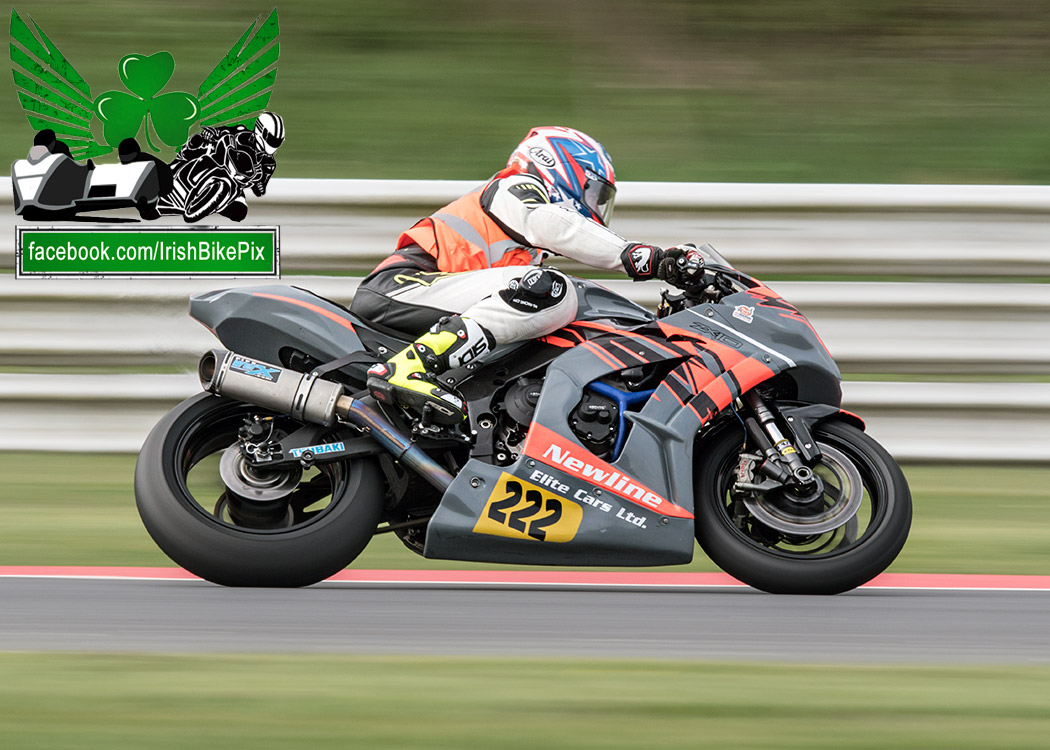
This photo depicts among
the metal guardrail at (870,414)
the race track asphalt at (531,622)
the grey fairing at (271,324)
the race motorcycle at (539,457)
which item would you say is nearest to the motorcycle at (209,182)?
the metal guardrail at (870,414)

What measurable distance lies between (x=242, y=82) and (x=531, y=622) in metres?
4.46

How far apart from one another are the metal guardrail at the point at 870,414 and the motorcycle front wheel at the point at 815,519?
1772 millimetres

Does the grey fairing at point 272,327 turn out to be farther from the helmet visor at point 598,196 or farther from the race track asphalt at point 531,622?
the helmet visor at point 598,196

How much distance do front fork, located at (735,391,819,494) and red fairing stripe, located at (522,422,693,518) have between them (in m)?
0.26

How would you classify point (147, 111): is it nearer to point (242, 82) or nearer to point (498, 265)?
point (242, 82)

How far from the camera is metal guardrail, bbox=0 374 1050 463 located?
645cm

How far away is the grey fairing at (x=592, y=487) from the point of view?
4.59m

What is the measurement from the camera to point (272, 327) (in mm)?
4805

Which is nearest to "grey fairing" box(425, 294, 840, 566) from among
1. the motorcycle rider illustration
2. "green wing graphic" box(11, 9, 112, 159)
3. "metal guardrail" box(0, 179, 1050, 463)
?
"metal guardrail" box(0, 179, 1050, 463)

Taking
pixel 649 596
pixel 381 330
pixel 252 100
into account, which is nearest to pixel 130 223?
pixel 252 100

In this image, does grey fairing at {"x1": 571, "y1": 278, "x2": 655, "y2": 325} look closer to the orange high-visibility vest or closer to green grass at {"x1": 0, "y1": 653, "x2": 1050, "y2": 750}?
the orange high-visibility vest

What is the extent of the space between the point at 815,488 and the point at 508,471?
995 mm

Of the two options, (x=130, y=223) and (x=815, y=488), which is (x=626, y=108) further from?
(x=815, y=488)

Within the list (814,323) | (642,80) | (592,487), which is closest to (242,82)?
(642,80)
